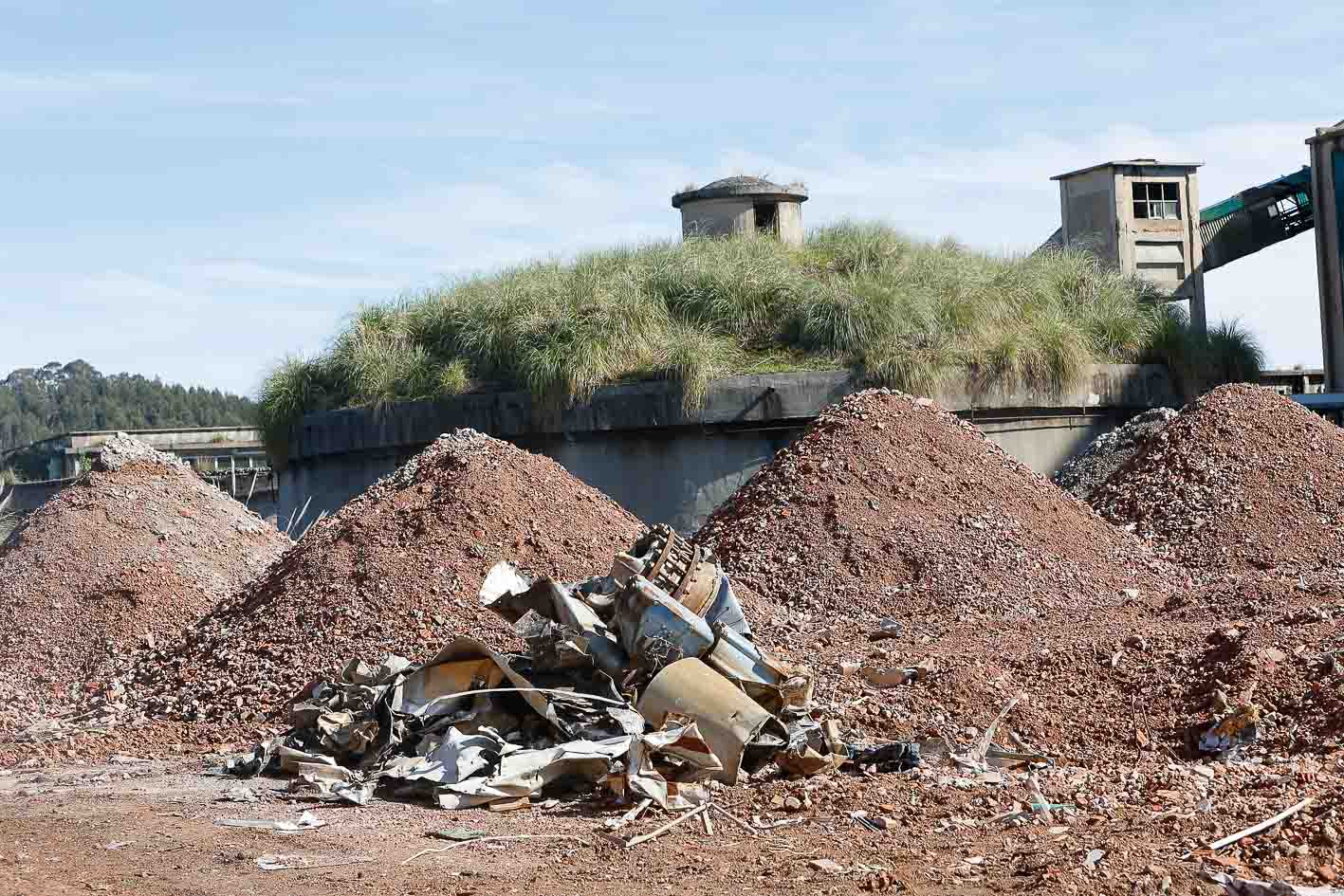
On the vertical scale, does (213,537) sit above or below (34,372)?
below

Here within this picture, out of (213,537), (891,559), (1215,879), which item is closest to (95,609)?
(213,537)

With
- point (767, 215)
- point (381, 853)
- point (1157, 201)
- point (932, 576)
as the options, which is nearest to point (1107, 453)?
point (932, 576)

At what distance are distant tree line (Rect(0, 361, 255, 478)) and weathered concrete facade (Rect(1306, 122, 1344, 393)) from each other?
56.2 m

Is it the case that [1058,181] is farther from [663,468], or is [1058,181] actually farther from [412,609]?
[412,609]

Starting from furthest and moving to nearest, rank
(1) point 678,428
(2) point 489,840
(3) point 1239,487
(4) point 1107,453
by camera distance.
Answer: (4) point 1107,453 < (1) point 678,428 < (3) point 1239,487 < (2) point 489,840

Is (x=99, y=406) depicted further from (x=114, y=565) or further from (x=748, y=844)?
(x=748, y=844)

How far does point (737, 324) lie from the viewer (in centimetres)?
1688

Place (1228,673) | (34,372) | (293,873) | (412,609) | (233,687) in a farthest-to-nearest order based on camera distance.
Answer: (34,372)
(412,609)
(233,687)
(1228,673)
(293,873)

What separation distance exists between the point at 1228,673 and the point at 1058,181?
15623 mm

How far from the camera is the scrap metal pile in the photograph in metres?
6.90

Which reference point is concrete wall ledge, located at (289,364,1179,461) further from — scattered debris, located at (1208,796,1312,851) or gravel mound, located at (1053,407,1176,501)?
scattered debris, located at (1208,796,1312,851)

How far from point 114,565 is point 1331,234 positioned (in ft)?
53.5

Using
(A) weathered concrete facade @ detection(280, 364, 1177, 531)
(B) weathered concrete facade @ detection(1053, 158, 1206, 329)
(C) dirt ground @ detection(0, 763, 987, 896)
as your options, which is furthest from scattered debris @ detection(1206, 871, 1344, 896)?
(B) weathered concrete facade @ detection(1053, 158, 1206, 329)

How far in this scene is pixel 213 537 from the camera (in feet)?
46.7
